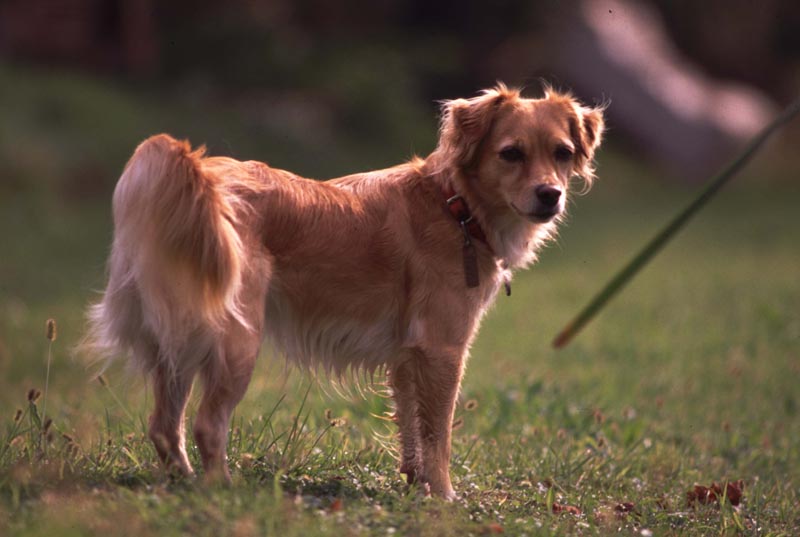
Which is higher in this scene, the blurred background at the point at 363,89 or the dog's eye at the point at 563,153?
the dog's eye at the point at 563,153

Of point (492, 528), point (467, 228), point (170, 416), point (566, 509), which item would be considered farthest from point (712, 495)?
point (170, 416)

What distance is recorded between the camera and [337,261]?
4.27 m

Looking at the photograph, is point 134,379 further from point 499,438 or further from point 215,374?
point 499,438

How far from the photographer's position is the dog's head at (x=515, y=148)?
449 cm

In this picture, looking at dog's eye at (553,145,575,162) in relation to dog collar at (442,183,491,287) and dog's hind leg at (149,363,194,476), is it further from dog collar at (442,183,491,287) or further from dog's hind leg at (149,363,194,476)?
dog's hind leg at (149,363,194,476)

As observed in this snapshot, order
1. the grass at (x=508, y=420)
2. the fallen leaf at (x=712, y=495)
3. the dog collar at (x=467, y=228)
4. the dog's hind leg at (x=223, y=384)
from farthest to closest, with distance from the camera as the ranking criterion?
the fallen leaf at (x=712, y=495)
the dog collar at (x=467, y=228)
the dog's hind leg at (x=223, y=384)
the grass at (x=508, y=420)

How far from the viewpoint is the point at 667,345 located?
8656 millimetres

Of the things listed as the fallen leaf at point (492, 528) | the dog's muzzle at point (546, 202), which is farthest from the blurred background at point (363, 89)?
the fallen leaf at point (492, 528)

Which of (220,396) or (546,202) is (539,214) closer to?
(546,202)

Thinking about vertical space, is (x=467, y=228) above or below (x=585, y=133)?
below

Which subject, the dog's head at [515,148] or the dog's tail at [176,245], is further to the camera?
the dog's head at [515,148]

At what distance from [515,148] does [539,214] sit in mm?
318

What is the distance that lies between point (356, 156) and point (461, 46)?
5.54 metres

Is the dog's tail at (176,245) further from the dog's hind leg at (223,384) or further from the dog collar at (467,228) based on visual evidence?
the dog collar at (467,228)
